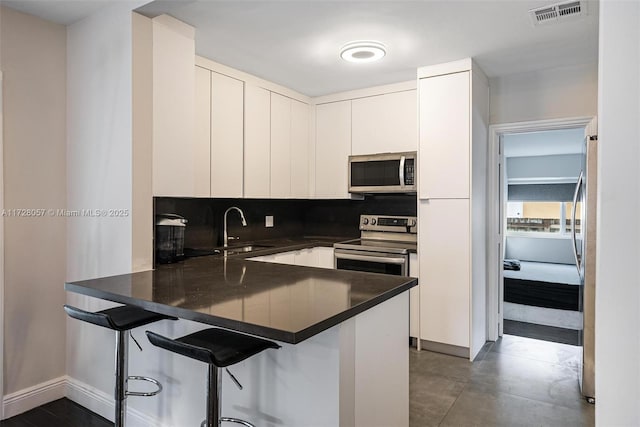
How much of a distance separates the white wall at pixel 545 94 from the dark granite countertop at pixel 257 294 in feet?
7.84

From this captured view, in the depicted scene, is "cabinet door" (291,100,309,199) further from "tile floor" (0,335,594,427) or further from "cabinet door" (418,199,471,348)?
"tile floor" (0,335,594,427)

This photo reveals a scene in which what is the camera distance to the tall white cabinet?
325 cm

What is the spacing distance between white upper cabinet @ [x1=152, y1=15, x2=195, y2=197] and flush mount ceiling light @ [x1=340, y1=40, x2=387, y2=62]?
1.08 meters

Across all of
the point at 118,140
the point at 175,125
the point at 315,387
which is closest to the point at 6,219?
the point at 118,140

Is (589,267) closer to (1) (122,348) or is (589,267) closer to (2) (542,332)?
(2) (542,332)

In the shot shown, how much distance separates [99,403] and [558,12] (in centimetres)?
363

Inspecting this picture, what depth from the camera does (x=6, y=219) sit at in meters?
2.37

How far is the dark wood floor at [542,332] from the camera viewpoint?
3771 mm

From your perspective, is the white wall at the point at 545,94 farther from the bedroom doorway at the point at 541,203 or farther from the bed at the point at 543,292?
the bedroom doorway at the point at 541,203

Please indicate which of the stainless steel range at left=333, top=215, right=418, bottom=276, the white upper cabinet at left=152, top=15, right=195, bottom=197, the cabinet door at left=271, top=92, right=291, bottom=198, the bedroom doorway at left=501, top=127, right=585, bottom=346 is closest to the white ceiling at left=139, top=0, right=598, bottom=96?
the white upper cabinet at left=152, top=15, right=195, bottom=197

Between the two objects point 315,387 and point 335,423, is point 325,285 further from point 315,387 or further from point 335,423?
point 335,423

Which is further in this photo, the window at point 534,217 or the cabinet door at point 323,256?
the window at point 534,217

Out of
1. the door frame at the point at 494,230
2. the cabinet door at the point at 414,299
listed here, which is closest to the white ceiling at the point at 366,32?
the door frame at the point at 494,230

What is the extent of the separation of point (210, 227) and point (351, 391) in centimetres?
249
